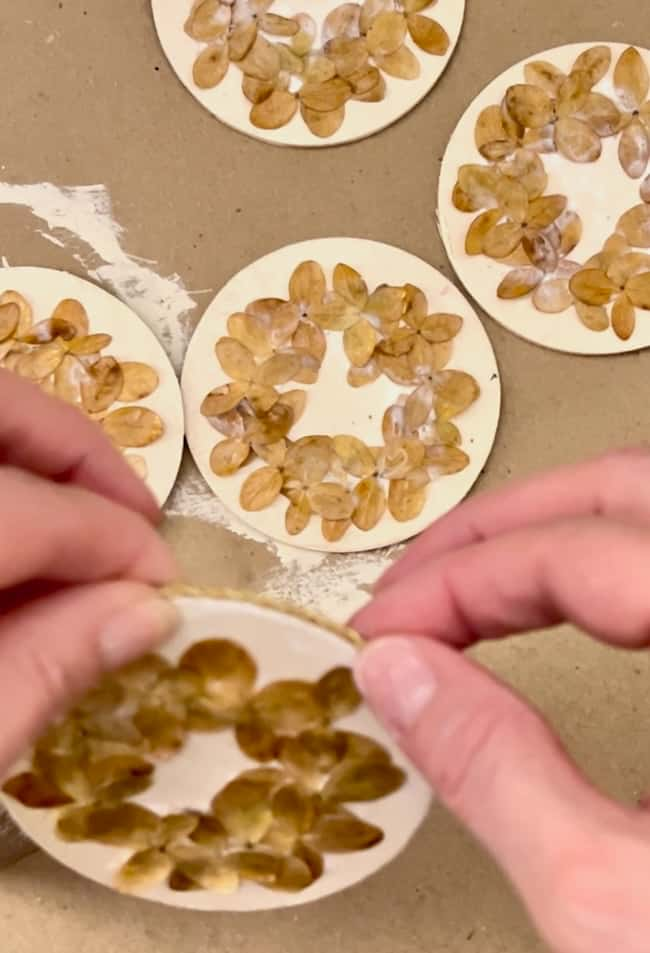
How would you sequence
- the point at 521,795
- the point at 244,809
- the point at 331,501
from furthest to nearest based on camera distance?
the point at 331,501 → the point at 244,809 → the point at 521,795

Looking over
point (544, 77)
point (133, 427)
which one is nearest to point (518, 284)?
point (544, 77)

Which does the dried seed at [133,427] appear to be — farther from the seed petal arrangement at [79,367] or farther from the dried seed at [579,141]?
the dried seed at [579,141]

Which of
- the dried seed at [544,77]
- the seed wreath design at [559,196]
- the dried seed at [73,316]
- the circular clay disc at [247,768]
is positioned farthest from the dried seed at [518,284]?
the circular clay disc at [247,768]

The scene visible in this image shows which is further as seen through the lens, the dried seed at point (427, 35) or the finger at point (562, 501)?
the dried seed at point (427, 35)

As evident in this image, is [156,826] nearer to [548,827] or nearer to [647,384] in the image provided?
[548,827]

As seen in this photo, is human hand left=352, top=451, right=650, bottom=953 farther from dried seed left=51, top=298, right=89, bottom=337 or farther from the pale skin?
dried seed left=51, top=298, right=89, bottom=337

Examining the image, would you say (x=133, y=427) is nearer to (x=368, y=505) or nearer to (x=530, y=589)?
(x=368, y=505)

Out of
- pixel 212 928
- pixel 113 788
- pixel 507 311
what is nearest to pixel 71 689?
pixel 113 788
